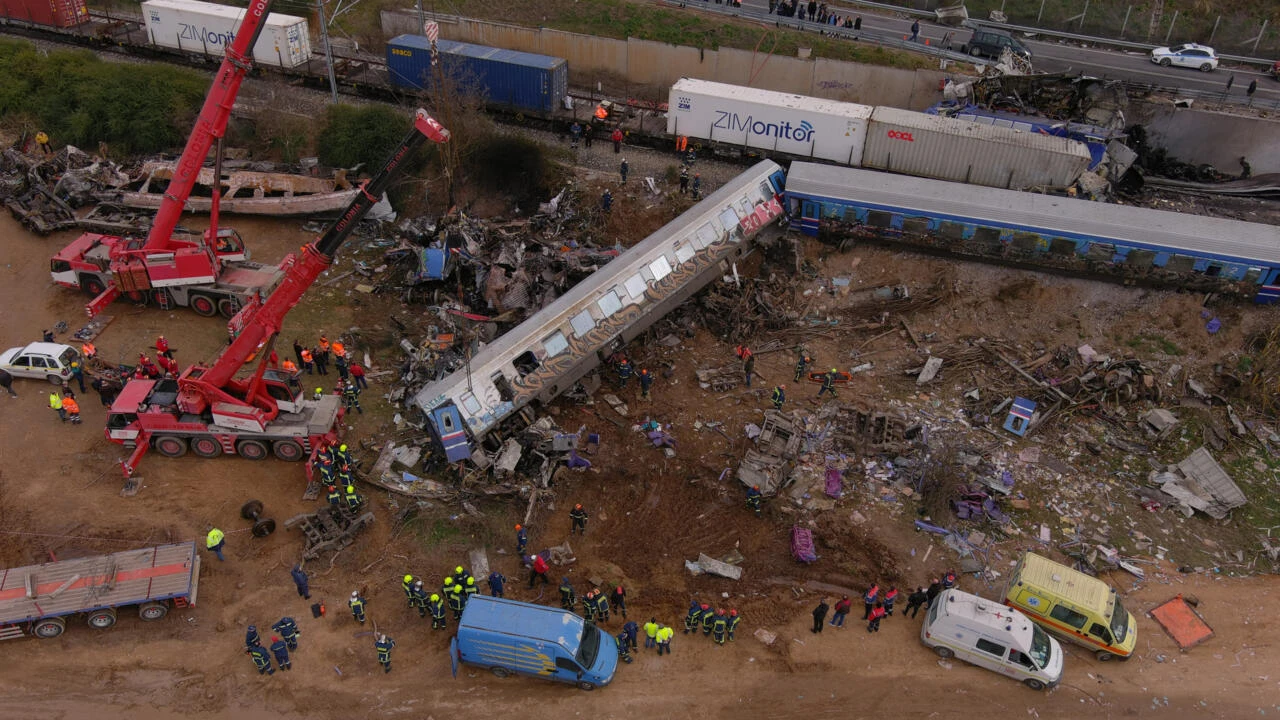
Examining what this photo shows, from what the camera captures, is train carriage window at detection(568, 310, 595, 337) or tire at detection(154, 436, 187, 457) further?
train carriage window at detection(568, 310, 595, 337)

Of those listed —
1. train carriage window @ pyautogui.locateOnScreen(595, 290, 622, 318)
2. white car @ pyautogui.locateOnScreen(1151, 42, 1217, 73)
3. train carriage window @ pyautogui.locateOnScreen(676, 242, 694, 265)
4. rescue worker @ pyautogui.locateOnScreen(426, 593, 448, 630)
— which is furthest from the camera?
white car @ pyautogui.locateOnScreen(1151, 42, 1217, 73)

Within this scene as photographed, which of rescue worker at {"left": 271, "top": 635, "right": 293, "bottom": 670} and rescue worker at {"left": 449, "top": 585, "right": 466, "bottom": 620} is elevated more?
rescue worker at {"left": 449, "top": 585, "right": 466, "bottom": 620}

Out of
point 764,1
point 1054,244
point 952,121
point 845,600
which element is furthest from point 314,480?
point 764,1

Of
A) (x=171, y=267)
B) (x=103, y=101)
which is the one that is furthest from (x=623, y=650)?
(x=103, y=101)

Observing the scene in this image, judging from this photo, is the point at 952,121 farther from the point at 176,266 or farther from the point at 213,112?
the point at 176,266

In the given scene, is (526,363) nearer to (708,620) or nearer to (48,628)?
(708,620)

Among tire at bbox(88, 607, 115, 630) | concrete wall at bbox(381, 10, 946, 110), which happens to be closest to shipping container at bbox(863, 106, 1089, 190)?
concrete wall at bbox(381, 10, 946, 110)

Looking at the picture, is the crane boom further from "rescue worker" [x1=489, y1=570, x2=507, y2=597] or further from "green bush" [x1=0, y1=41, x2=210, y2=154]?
"rescue worker" [x1=489, y1=570, x2=507, y2=597]
